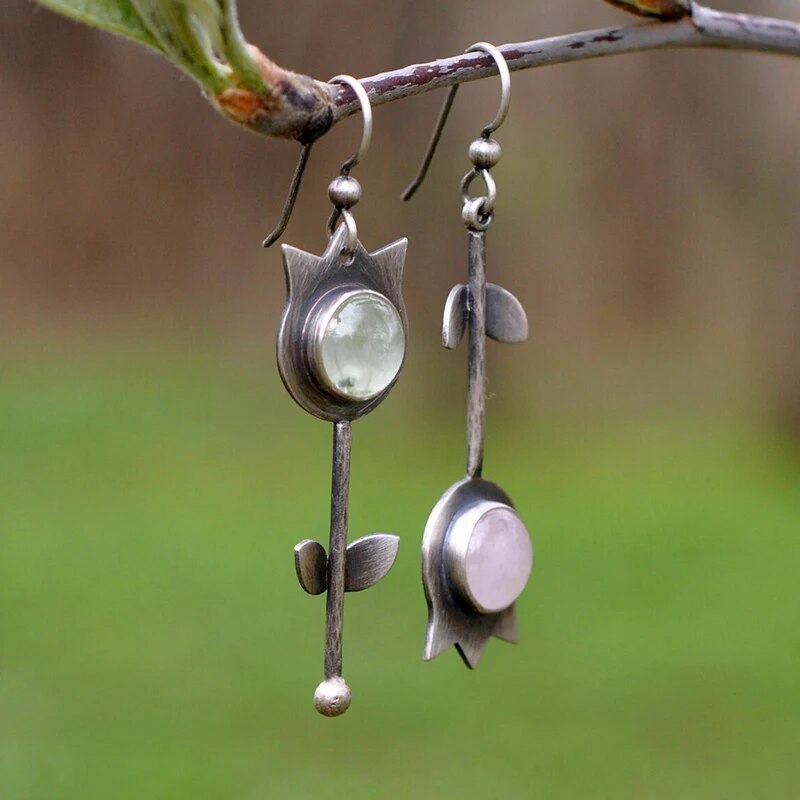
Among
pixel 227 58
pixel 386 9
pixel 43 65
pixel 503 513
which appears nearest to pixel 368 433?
pixel 386 9

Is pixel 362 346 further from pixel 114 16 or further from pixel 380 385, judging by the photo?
pixel 114 16

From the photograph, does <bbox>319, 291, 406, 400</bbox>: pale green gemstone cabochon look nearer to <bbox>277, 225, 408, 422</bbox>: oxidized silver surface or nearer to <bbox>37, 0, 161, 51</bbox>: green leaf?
<bbox>277, 225, 408, 422</bbox>: oxidized silver surface

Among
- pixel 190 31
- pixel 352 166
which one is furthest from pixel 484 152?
pixel 190 31

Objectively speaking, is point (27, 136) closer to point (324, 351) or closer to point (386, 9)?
point (386, 9)

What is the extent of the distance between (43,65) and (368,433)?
3.07ft

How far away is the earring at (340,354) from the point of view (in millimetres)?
489

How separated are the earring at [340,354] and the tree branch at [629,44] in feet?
0.06

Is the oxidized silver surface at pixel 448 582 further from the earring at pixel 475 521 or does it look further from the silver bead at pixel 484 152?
the silver bead at pixel 484 152

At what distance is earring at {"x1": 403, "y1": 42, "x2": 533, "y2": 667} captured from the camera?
53 cm

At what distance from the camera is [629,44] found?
462 mm

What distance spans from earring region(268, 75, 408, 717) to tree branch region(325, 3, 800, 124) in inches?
0.8

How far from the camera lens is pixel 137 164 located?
2.31 meters

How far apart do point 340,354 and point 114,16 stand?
16cm

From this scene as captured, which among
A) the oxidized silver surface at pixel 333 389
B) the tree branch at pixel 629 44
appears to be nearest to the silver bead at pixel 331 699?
the oxidized silver surface at pixel 333 389
